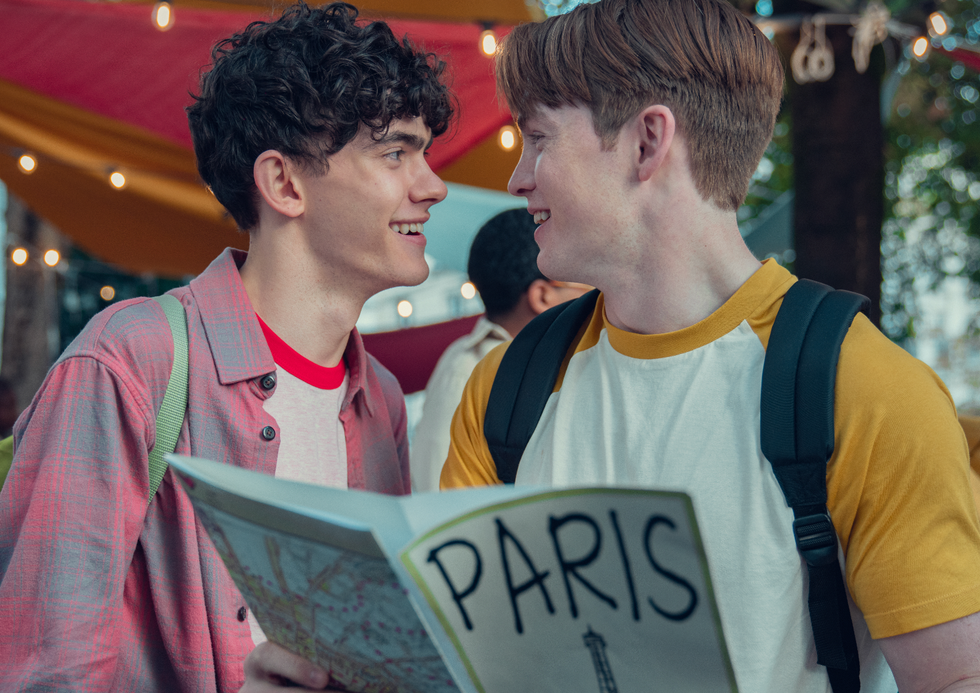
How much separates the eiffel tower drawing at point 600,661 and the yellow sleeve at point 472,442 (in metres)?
0.61

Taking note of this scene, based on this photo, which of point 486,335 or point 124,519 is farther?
point 486,335

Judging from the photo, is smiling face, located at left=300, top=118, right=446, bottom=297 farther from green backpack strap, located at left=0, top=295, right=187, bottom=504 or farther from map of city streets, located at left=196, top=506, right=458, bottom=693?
map of city streets, located at left=196, top=506, right=458, bottom=693

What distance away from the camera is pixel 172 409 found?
161 centimetres

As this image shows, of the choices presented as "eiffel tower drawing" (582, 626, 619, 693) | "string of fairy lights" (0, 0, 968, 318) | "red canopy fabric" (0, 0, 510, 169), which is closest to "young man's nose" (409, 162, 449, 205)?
"eiffel tower drawing" (582, 626, 619, 693)

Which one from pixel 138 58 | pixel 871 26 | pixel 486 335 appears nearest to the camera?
pixel 486 335

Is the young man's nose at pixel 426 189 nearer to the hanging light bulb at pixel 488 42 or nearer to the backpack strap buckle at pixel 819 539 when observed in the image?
the backpack strap buckle at pixel 819 539

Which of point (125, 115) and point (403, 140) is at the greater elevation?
point (125, 115)

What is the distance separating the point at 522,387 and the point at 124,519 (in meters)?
0.73

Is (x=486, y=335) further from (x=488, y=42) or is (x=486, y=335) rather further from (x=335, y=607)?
(x=335, y=607)

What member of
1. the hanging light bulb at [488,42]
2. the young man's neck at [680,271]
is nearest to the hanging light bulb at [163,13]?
the hanging light bulb at [488,42]

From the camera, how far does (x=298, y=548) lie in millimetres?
980

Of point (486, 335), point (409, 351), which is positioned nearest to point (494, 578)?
point (486, 335)

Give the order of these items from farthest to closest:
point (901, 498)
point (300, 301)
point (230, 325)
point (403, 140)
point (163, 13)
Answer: point (163, 13), point (403, 140), point (300, 301), point (230, 325), point (901, 498)

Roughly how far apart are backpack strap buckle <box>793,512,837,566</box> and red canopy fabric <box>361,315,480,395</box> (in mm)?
3476
